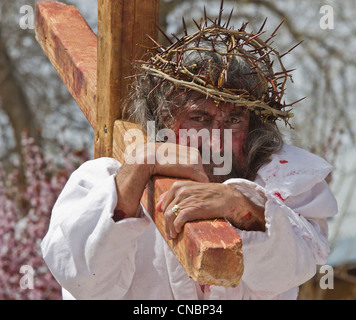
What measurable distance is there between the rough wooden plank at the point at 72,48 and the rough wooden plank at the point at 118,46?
0.15 metres

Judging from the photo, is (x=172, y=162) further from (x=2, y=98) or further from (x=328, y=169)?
(x=2, y=98)

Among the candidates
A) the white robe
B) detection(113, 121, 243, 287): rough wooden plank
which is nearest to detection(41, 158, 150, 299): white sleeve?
the white robe

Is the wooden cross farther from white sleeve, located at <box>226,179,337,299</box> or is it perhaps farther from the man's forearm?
white sleeve, located at <box>226,179,337,299</box>

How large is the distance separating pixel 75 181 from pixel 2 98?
544 cm

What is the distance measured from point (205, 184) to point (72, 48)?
138 centimetres

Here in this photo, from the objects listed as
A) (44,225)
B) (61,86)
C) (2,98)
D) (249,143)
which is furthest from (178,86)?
A: (2,98)

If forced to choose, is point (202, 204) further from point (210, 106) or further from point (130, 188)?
point (210, 106)

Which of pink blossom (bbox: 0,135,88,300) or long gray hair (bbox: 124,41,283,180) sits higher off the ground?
long gray hair (bbox: 124,41,283,180)

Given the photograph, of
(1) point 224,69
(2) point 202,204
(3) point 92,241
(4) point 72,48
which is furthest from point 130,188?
(4) point 72,48

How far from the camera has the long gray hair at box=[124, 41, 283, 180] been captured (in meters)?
2.31

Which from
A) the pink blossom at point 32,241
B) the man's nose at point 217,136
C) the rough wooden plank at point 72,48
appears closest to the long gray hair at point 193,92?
the man's nose at point 217,136

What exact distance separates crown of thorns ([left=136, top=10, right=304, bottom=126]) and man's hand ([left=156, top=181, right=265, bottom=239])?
535 mm

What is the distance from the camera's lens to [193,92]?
233 cm
